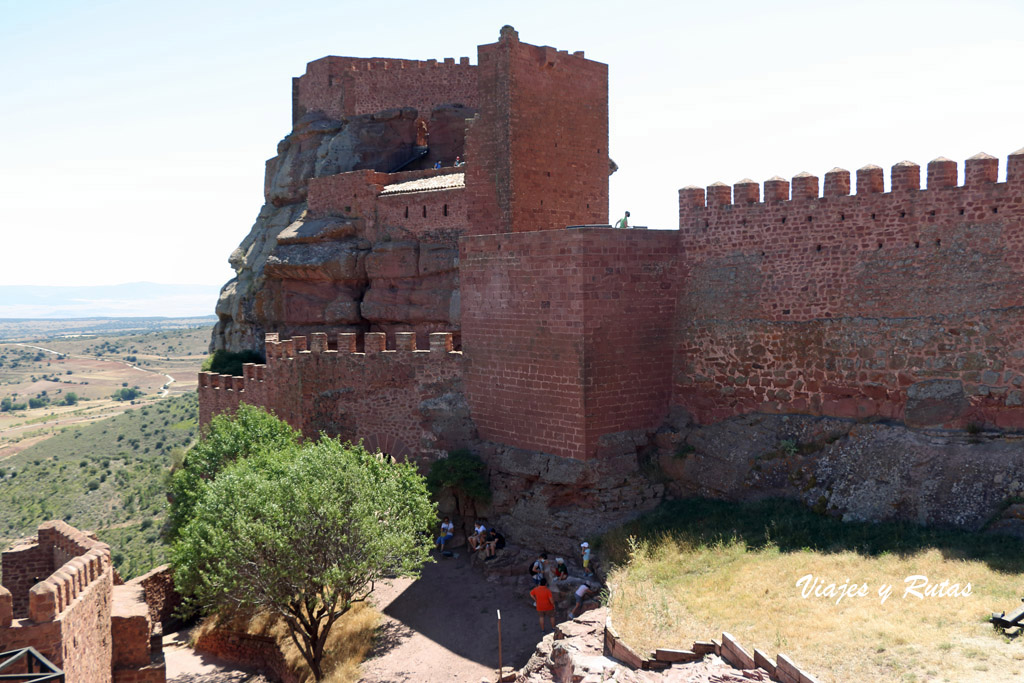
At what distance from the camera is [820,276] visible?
1661 cm

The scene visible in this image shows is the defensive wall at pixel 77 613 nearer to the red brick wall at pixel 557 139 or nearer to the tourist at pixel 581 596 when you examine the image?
the tourist at pixel 581 596

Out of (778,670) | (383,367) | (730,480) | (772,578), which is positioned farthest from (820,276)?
(383,367)

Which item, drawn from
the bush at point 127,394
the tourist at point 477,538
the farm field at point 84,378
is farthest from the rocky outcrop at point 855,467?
the bush at point 127,394

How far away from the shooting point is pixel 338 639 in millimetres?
16969

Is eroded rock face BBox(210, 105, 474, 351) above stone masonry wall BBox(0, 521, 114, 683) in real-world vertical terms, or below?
above

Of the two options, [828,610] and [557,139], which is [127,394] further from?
[828,610]

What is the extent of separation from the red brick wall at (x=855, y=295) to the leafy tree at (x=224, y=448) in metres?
9.58

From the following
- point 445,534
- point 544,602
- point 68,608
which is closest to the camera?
point 68,608

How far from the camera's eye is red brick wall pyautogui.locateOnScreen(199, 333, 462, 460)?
2056cm

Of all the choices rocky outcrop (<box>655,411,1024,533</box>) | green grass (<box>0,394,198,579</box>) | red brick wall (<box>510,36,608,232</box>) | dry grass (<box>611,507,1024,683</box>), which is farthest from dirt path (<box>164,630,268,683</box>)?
green grass (<box>0,394,198,579</box>)

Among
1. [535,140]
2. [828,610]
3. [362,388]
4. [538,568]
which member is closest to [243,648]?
[362,388]

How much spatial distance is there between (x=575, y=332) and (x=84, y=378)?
126 m

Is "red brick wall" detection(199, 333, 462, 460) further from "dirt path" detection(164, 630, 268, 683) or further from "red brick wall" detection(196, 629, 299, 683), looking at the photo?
"dirt path" detection(164, 630, 268, 683)

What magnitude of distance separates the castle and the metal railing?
9.80 m
